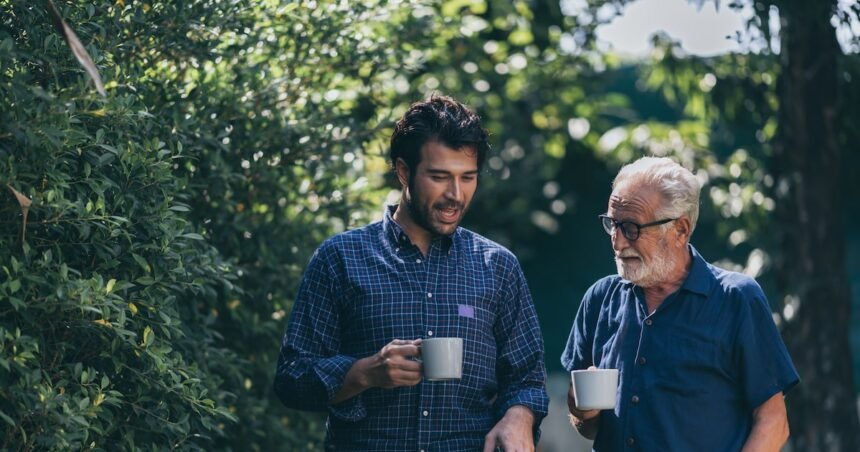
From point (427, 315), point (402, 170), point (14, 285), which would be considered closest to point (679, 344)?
point (427, 315)

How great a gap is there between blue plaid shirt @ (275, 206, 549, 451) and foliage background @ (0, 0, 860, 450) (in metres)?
0.50

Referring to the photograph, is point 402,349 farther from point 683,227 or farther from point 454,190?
point 683,227

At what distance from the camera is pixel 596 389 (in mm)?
3479

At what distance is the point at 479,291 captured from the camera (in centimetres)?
382

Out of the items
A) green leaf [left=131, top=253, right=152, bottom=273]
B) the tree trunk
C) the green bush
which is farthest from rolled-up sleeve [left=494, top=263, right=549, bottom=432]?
the tree trunk

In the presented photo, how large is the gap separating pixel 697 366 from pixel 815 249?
3695 mm

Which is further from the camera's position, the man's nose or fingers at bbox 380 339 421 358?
the man's nose

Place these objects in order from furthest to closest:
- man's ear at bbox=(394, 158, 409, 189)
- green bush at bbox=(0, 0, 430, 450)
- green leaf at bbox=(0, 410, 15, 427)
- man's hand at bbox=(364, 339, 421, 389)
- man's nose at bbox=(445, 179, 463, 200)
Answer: man's ear at bbox=(394, 158, 409, 189)
man's nose at bbox=(445, 179, 463, 200)
green bush at bbox=(0, 0, 430, 450)
man's hand at bbox=(364, 339, 421, 389)
green leaf at bbox=(0, 410, 15, 427)

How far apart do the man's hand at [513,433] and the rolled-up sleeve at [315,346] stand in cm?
38

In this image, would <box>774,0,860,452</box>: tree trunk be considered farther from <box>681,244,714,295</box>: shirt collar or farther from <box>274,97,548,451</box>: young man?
<box>274,97,548,451</box>: young man

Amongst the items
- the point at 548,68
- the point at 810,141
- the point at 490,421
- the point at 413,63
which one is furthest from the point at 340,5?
the point at 548,68

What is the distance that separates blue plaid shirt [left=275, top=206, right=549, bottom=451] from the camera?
3689 mm

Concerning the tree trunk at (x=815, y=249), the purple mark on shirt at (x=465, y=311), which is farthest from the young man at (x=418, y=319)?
the tree trunk at (x=815, y=249)

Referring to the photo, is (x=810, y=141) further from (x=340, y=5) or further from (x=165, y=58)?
(x=165, y=58)
